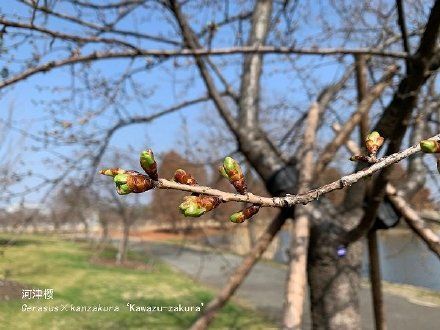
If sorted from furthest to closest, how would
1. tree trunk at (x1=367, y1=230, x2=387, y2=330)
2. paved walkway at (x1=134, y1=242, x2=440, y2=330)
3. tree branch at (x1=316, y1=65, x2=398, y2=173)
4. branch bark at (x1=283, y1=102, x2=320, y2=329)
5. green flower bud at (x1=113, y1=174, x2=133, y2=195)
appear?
paved walkway at (x1=134, y1=242, x2=440, y2=330) → tree trunk at (x1=367, y1=230, x2=387, y2=330) → tree branch at (x1=316, y1=65, x2=398, y2=173) → branch bark at (x1=283, y1=102, x2=320, y2=329) → green flower bud at (x1=113, y1=174, x2=133, y2=195)

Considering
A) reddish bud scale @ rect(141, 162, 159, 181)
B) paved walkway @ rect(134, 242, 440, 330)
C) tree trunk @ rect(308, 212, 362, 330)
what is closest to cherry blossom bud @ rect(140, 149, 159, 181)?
reddish bud scale @ rect(141, 162, 159, 181)

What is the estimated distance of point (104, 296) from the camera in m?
10.8

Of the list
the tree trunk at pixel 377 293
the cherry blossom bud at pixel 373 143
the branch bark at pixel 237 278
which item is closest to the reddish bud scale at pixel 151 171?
the cherry blossom bud at pixel 373 143

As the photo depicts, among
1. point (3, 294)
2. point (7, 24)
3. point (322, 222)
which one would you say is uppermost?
point (7, 24)

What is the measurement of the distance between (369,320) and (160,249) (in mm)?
17581

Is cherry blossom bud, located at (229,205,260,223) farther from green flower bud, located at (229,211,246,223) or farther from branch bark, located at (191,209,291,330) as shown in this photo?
branch bark, located at (191,209,291,330)

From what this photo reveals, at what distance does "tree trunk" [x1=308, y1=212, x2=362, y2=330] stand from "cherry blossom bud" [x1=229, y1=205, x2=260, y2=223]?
10.1ft

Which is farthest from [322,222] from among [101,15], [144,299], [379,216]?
[144,299]

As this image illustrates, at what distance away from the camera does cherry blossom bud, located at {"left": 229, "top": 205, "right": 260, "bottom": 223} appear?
0.78 metres

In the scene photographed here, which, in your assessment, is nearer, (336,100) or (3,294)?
(336,100)

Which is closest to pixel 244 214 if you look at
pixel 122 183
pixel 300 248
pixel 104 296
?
pixel 122 183

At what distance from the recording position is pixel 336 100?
15.4ft

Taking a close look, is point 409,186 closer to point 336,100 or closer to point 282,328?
point 336,100

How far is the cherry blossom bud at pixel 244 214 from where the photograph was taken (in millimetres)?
781
